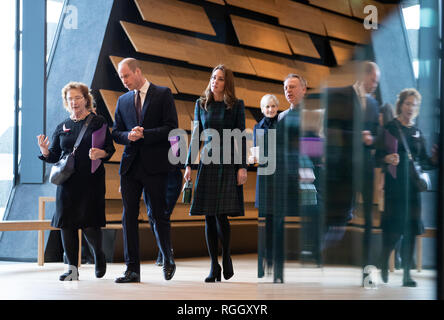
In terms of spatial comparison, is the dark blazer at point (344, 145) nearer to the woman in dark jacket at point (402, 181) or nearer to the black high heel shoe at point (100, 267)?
the woman in dark jacket at point (402, 181)

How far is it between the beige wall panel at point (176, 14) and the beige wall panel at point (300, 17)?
1.15 metres

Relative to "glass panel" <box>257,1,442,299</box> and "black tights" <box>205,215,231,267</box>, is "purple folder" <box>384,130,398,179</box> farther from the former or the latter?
"black tights" <box>205,215,231,267</box>

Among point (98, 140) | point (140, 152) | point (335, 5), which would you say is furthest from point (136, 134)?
point (335, 5)

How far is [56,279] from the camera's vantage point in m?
3.59

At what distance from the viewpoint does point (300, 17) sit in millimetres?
6836

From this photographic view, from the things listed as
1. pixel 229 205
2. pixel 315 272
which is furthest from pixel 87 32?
pixel 315 272

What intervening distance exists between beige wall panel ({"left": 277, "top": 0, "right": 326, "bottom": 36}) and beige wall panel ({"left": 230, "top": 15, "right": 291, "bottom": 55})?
0.53ft

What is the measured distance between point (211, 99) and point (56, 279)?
4.42 ft

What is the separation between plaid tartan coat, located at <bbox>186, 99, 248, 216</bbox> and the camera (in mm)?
3457

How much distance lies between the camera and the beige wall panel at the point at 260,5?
6.12m

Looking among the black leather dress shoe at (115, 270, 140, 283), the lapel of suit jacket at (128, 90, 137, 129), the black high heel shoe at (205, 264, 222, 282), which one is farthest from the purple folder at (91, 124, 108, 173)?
the black high heel shoe at (205, 264, 222, 282)

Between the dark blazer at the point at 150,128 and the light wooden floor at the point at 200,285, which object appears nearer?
the light wooden floor at the point at 200,285

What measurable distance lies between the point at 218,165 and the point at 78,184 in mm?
779

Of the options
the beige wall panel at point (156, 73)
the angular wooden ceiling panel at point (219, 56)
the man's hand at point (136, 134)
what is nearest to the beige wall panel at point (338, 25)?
the angular wooden ceiling panel at point (219, 56)
